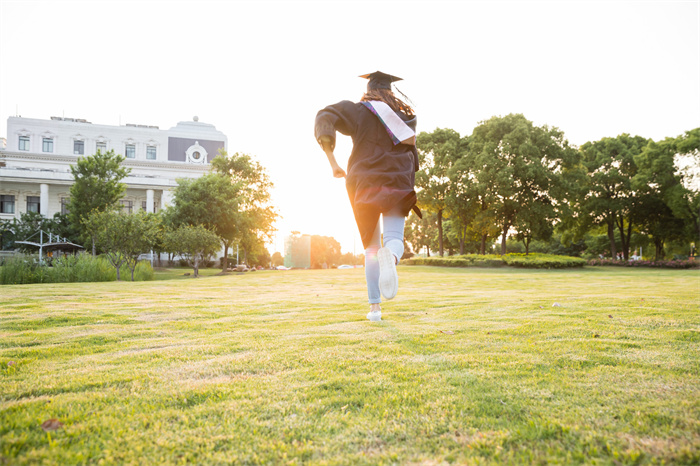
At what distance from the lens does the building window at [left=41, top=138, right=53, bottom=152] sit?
55.2 meters

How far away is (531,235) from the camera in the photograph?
101 ft

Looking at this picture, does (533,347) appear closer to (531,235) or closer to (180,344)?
(180,344)

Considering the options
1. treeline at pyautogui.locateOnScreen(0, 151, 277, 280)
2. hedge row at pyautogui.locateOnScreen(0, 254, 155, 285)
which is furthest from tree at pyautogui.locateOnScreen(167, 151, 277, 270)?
hedge row at pyautogui.locateOnScreen(0, 254, 155, 285)

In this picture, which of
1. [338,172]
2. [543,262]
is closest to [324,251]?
[543,262]

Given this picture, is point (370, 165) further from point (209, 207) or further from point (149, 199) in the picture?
point (149, 199)

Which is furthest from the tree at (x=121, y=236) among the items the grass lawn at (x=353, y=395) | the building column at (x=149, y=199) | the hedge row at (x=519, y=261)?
the building column at (x=149, y=199)

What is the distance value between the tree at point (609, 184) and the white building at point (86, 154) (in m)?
42.7

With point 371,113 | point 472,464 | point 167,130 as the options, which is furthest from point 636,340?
point 167,130

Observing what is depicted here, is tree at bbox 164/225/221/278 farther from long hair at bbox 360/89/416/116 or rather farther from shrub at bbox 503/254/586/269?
long hair at bbox 360/89/416/116

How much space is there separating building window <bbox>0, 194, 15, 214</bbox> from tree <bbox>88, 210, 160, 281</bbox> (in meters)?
37.9

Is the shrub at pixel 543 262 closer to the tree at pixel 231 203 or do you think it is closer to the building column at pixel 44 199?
the tree at pixel 231 203

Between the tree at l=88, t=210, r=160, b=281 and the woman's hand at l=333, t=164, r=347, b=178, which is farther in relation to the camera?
the tree at l=88, t=210, r=160, b=281

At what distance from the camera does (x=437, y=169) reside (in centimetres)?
3266

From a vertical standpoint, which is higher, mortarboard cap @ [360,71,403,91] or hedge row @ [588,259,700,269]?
mortarboard cap @ [360,71,403,91]
